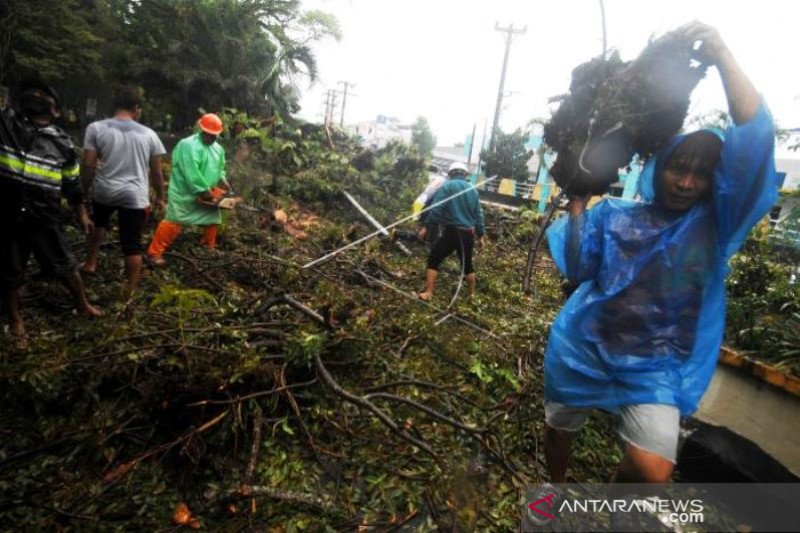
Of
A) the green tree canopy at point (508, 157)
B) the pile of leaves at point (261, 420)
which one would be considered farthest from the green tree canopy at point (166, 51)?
the pile of leaves at point (261, 420)

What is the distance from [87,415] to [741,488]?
4.02 metres

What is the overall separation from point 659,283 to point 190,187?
4.64 metres

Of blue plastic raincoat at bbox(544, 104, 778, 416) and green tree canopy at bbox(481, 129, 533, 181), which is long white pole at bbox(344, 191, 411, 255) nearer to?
blue plastic raincoat at bbox(544, 104, 778, 416)

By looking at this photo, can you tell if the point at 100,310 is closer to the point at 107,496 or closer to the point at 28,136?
the point at 28,136

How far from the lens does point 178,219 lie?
473cm

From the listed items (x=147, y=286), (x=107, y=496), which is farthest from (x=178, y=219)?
(x=107, y=496)

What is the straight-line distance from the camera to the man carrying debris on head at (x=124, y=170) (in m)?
3.60

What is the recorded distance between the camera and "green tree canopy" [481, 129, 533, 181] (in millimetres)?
21031

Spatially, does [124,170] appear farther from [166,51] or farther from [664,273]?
[166,51]
